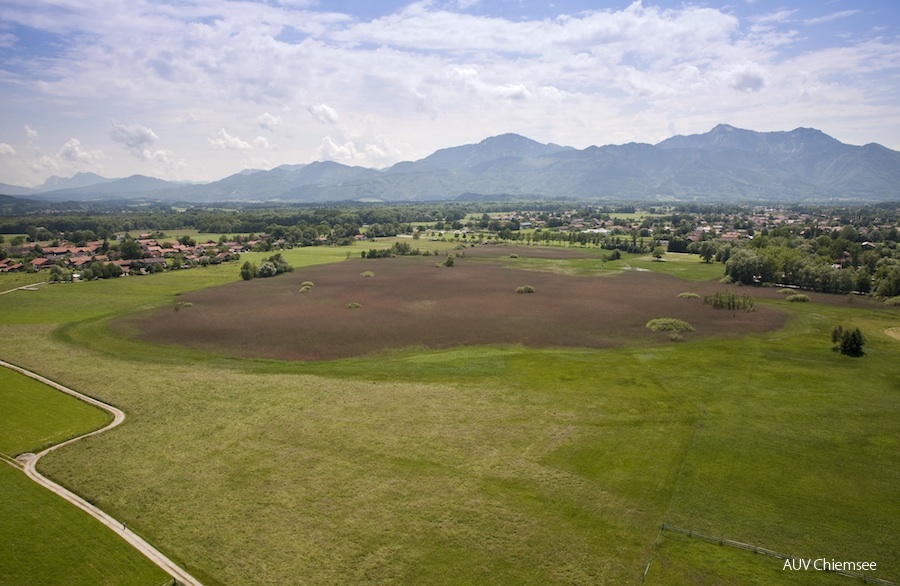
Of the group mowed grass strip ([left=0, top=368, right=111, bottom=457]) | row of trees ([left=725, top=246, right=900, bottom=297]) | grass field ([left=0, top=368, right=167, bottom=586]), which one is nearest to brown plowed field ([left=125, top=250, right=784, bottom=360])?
row of trees ([left=725, top=246, right=900, bottom=297])

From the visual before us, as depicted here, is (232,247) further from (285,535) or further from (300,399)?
(285,535)

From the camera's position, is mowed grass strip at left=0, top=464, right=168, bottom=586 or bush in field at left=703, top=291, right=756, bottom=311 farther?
bush in field at left=703, top=291, right=756, bottom=311

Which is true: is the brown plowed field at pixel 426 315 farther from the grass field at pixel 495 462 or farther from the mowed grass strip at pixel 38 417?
the mowed grass strip at pixel 38 417

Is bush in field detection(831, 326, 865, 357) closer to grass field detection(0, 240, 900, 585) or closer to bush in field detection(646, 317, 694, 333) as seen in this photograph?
grass field detection(0, 240, 900, 585)

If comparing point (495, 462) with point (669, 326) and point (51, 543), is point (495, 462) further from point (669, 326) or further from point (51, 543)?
point (669, 326)

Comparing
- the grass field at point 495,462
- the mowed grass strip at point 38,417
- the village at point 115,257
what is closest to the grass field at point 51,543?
the mowed grass strip at point 38,417
